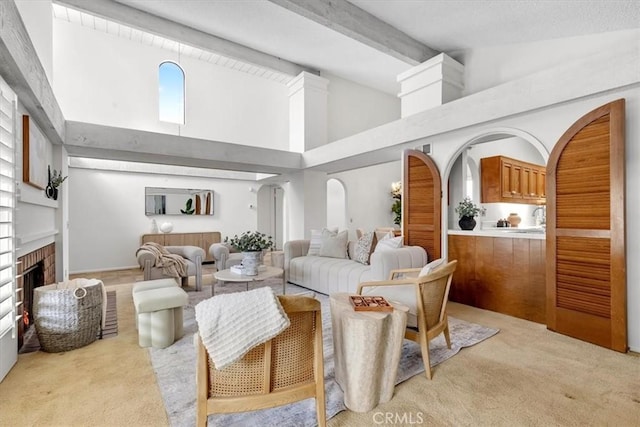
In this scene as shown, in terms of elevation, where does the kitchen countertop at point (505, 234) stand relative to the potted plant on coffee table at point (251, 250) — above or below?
above

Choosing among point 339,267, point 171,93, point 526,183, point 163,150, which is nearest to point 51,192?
point 163,150

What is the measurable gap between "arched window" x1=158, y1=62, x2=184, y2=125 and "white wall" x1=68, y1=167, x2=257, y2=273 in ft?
4.53

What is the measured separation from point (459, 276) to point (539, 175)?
13.2 feet

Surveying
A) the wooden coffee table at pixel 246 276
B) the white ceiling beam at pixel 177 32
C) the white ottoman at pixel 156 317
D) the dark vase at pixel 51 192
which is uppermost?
the white ceiling beam at pixel 177 32

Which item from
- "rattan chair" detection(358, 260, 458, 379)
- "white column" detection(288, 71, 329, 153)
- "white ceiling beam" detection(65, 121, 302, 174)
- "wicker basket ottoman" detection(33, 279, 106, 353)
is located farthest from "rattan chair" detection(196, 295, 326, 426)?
"white column" detection(288, 71, 329, 153)

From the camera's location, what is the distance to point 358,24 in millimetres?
3775

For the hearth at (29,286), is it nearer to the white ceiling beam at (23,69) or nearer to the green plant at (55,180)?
the green plant at (55,180)

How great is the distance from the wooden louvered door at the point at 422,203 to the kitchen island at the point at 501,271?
228 millimetres

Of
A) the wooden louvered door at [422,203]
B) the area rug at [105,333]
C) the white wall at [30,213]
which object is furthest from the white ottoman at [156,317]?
the wooden louvered door at [422,203]

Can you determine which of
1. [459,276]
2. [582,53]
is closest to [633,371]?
[459,276]

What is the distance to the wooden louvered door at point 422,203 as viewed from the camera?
3.96m

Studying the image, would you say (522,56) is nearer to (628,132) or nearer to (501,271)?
(628,132)

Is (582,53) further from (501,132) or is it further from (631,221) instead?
(631,221)

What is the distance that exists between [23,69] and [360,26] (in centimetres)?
328
